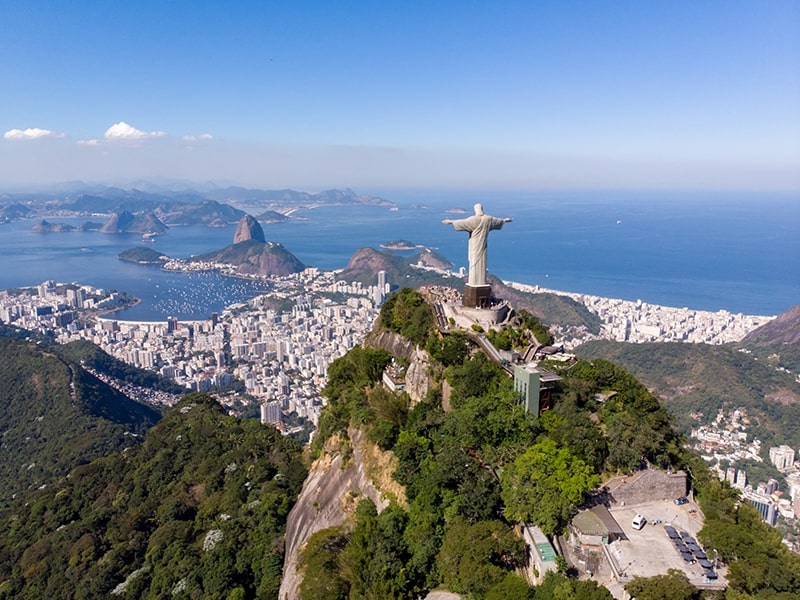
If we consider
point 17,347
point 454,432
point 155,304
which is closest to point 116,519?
point 454,432

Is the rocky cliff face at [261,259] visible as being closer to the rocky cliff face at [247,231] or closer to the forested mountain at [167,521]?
the rocky cliff face at [247,231]

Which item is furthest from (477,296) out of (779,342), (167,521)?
(779,342)

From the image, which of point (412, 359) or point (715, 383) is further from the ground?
point (412, 359)

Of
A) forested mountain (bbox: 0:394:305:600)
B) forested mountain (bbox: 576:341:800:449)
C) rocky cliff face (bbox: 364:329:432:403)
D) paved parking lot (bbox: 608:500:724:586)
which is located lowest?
forested mountain (bbox: 576:341:800:449)

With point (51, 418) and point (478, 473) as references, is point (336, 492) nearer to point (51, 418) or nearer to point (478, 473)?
point (478, 473)

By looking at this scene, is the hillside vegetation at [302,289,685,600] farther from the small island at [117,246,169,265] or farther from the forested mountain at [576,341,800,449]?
the small island at [117,246,169,265]

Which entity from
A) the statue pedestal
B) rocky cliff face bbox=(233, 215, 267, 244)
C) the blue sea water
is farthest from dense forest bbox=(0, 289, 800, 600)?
rocky cliff face bbox=(233, 215, 267, 244)
